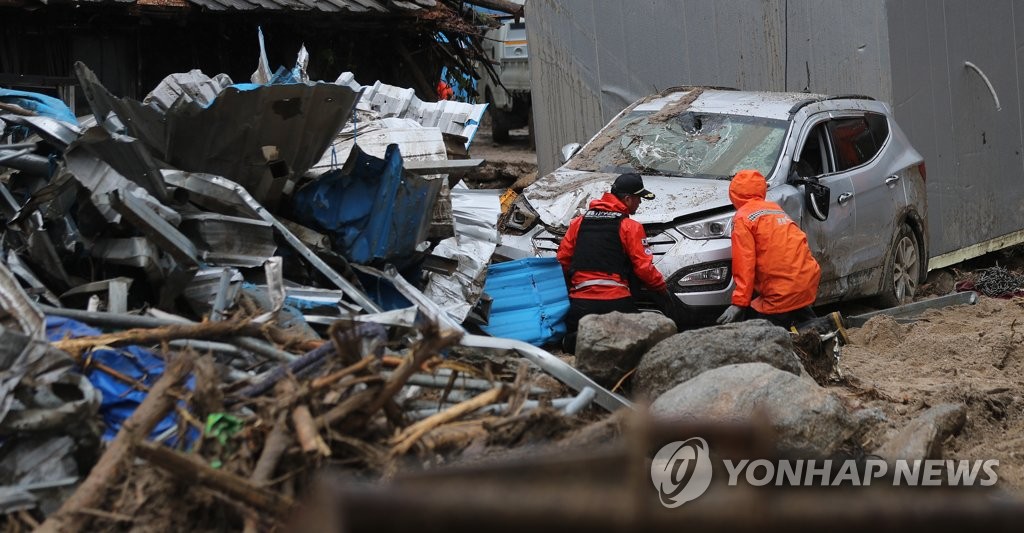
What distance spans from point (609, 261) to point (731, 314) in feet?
3.03

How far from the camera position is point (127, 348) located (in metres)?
4.35

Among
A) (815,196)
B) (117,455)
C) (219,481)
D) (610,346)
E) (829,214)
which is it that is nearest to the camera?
(219,481)

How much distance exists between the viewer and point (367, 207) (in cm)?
639

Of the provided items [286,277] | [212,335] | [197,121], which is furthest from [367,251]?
[212,335]

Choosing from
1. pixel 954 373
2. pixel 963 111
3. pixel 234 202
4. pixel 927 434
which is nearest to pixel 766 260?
pixel 954 373

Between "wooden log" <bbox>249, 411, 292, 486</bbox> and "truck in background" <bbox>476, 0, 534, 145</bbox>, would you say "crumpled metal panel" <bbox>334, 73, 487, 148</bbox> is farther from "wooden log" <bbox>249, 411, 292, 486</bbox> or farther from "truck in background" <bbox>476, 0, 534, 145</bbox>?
"truck in background" <bbox>476, 0, 534, 145</bbox>

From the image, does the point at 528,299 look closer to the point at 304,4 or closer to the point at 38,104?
the point at 38,104

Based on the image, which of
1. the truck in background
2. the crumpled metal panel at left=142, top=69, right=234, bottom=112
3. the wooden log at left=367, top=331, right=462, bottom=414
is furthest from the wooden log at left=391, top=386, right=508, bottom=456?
the truck in background

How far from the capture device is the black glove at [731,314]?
7215 mm

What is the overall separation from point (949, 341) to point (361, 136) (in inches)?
171

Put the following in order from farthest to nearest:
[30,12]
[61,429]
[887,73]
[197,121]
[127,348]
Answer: [887,73] < [30,12] < [197,121] < [127,348] < [61,429]

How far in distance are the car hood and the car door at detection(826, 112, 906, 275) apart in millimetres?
1403

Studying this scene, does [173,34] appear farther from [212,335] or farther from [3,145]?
[212,335]

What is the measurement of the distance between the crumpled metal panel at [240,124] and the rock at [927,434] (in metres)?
3.48
